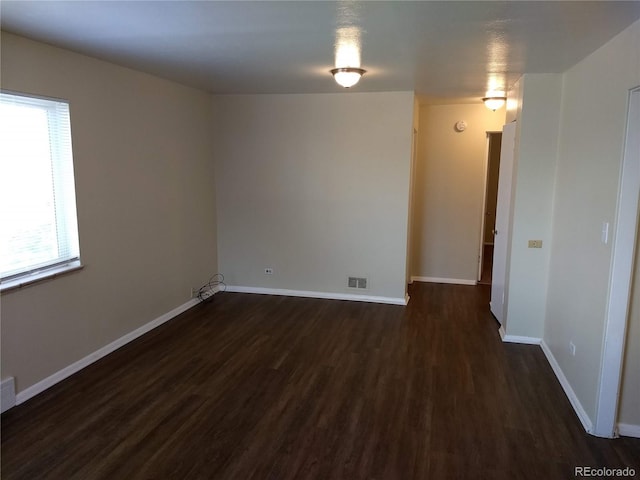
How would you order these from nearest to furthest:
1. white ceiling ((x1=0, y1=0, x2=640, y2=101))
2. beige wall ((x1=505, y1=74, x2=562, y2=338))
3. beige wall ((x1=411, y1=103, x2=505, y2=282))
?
white ceiling ((x1=0, y1=0, x2=640, y2=101)) → beige wall ((x1=505, y1=74, x2=562, y2=338)) → beige wall ((x1=411, y1=103, x2=505, y2=282))

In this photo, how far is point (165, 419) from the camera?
3006 mm

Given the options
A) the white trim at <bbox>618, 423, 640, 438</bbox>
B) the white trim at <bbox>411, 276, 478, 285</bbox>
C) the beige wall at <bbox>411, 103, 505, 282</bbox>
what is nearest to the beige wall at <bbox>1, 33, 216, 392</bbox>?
the beige wall at <bbox>411, 103, 505, 282</bbox>

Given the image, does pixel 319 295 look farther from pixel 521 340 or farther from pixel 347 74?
pixel 347 74

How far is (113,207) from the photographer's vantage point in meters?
3.96

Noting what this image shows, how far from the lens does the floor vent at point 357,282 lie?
5582mm

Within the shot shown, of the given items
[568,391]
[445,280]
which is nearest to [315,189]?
[445,280]

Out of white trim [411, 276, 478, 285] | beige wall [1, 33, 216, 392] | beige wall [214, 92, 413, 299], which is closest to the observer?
beige wall [1, 33, 216, 392]

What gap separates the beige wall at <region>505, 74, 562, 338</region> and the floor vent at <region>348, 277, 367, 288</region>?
1.79 metres

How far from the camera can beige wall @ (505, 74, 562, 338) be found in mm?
3959

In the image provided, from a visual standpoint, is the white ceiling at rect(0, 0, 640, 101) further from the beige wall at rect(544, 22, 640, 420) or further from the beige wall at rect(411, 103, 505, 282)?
the beige wall at rect(411, 103, 505, 282)

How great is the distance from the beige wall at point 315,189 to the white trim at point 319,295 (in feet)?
0.18

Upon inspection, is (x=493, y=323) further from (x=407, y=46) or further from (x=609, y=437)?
(x=407, y=46)

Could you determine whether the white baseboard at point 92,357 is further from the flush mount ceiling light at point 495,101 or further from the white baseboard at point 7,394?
the flush mount ceiling light at point 495,101

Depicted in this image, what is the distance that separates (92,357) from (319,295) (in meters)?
2.78
